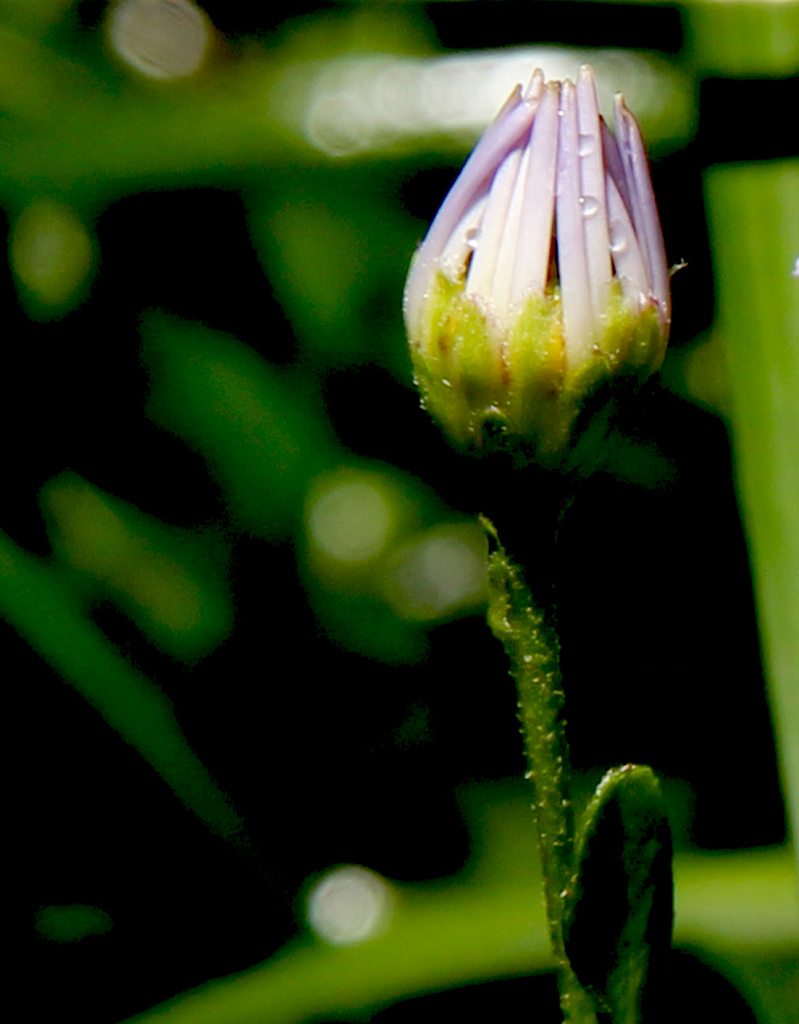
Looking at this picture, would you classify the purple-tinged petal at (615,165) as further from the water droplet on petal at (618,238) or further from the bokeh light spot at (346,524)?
the bokeh light spot at (346,524)

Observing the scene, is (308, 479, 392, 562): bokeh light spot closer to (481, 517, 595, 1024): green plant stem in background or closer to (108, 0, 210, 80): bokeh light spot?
(108, 0, 210, 80): bokeh light spot

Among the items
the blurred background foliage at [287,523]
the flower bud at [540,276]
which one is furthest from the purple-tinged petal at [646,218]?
the blurred background foliage at [287,523]

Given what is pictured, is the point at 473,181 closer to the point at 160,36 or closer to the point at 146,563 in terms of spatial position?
the point at 146,563

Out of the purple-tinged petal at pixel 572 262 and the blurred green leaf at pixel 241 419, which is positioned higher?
the blurred green leaf at pixel 241 419

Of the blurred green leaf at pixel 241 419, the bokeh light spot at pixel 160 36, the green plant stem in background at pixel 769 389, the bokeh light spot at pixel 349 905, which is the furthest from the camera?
the bokeh light spot at pixel 160 36

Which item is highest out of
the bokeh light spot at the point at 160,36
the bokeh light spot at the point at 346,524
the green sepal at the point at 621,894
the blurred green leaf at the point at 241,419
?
the bokeh light spot at the point at 160,36

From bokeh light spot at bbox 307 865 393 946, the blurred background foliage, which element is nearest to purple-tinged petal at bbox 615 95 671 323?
the blurred background foliage

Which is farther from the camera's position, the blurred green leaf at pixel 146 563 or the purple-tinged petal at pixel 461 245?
the blurred green leaf at pixel 146 563
